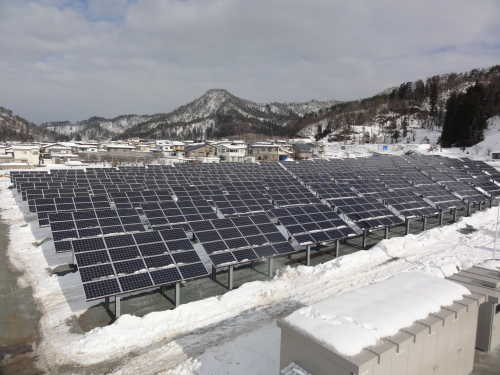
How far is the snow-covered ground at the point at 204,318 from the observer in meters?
10.1

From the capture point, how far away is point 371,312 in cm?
874

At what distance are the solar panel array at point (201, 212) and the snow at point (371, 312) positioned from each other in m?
5.75

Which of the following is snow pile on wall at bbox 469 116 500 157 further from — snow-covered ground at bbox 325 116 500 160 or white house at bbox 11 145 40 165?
white house at bbox 11 145 40 165

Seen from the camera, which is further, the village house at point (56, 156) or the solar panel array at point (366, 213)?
the village house at point (56, 156)

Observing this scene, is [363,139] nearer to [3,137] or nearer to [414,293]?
[414,293]

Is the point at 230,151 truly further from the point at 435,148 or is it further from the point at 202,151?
the point at 435,148

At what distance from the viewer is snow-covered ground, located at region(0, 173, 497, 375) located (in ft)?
33.0

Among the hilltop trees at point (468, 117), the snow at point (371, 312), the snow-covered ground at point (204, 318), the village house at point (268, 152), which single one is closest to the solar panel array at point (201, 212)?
the snow-covered ground at point (204, 318)

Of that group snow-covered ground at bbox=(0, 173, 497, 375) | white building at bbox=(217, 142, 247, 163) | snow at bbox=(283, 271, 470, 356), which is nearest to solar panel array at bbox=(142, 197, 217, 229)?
snow-covered ground at bbox=(0, 173, 497, 375)

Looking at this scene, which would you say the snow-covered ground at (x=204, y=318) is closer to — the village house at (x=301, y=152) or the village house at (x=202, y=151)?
the village house at (x=301, y=152)

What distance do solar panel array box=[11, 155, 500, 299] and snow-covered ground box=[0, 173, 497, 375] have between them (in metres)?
1.45

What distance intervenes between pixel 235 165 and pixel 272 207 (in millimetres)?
23368

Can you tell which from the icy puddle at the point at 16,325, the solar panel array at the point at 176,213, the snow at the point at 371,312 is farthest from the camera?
the solar panel array at the point at 176,213

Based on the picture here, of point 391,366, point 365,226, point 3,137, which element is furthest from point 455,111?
point 3,137
